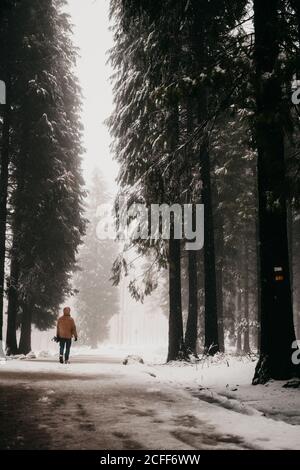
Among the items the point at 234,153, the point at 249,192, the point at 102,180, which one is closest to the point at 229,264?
the point at 249,192

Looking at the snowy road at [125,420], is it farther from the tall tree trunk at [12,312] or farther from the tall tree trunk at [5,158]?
the tall tree trunk at [12,312]

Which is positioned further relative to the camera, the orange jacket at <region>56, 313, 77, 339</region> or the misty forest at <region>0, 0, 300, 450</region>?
the orange jacket at <region>56, 313, 77, 339</region>

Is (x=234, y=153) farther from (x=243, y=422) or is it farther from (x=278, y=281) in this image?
(x=243, y=422)

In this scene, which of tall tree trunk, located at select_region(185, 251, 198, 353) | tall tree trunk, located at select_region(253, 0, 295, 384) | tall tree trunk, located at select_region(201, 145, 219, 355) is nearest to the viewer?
tall tree trunk, located at select_region(253, 0, 295, 384)

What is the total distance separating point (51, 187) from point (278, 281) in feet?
40.9

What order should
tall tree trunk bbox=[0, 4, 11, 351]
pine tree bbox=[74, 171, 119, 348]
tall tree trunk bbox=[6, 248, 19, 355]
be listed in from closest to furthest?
tall tree trunk bbox=[0, 4, 11, 351] < tall tree trunk bbox=[6, 248, 19, 355] < pine tree bbox=[74, 171, 119, 348]

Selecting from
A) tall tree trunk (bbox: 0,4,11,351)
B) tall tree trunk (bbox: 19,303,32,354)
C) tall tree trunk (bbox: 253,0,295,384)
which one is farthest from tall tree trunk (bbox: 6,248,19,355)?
tall tree trunk (bbox: 253,0,295,384)

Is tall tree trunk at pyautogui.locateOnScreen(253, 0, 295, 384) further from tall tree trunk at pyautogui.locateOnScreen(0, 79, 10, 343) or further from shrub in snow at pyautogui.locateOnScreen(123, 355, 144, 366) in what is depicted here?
tall tree trunk at pyautogui.locateOnScreen(0, 79, 10, 343)

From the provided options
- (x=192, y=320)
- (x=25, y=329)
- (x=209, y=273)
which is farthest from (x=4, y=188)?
(x=192, y=320)

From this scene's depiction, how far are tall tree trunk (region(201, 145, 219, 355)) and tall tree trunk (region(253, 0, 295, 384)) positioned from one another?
5461 millimetres

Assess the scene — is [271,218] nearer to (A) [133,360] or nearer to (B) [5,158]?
(A) [133,360]

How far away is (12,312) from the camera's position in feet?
59.9

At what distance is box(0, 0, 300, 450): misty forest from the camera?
5.68 metres

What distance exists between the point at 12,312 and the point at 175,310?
7.13 m
